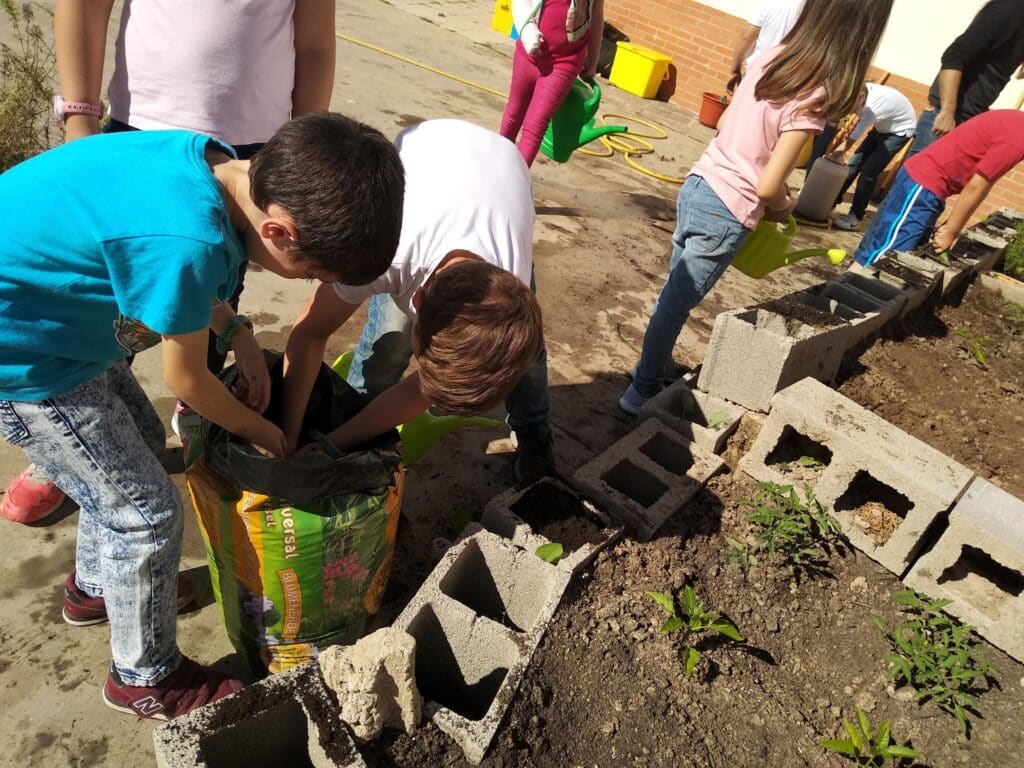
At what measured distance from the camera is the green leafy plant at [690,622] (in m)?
1.94

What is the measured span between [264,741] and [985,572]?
242 centimetres

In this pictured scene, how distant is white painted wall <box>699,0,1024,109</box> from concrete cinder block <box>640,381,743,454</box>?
6.12 m

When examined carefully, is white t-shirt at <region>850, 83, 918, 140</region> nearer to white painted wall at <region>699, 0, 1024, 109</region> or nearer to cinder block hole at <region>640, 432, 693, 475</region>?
white painted wall at <region>699, 0, 1024, 109</region>

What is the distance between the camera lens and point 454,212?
5.59 ft

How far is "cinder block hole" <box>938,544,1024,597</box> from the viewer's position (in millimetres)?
2471

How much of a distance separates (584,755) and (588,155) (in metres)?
5.60

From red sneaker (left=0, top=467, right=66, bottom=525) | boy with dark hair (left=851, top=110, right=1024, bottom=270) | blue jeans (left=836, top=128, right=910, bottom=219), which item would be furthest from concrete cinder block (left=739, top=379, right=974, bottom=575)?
blue jeans (left=836, top=128, right=910, bottom=219)

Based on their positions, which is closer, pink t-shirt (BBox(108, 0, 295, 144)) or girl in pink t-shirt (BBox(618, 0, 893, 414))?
pink t-shirt (BBox(108, 0, 295, 144))

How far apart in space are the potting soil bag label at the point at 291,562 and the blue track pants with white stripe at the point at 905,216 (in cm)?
369

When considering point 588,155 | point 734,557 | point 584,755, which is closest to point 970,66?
point 588,155

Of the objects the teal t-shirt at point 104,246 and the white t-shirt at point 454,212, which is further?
the white t-shirt at point 454,212

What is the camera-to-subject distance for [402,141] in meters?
1.96

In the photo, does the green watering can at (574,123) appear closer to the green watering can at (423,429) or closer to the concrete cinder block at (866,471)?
the concrete cinder block at (866,471)

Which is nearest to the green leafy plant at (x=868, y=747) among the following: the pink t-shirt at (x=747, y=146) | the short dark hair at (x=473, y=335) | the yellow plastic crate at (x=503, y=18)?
the short dark hair at (x=473, y=335)
